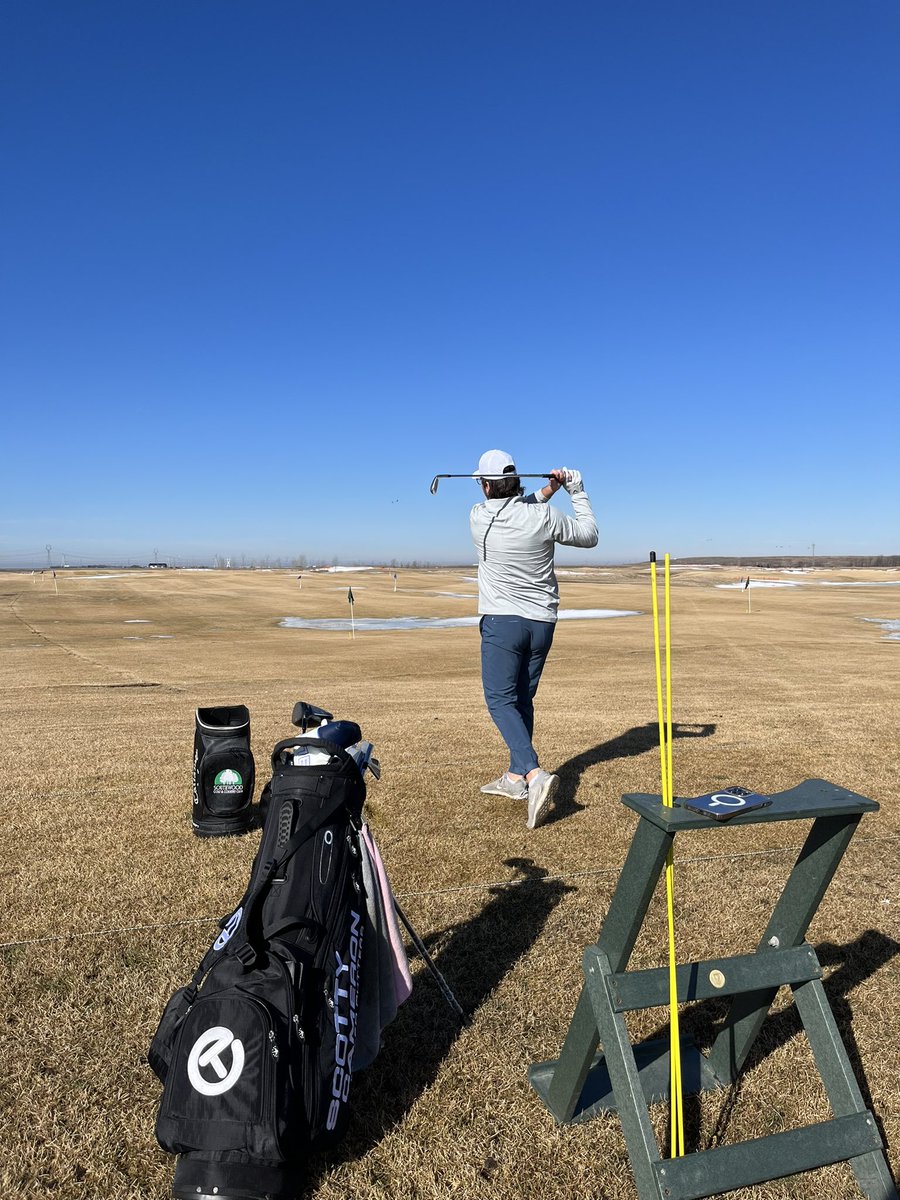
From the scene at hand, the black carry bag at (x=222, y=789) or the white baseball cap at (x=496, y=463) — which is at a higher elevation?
the white baseball cap at (x=496, y=463)

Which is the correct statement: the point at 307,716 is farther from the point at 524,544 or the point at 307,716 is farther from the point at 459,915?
the point at 524,544

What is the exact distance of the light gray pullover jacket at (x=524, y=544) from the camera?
654 centimetres

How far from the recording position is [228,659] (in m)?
23.5

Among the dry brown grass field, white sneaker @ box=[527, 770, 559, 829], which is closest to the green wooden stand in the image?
the dry brown grass field

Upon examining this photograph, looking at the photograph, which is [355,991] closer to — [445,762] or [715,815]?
[715,815]

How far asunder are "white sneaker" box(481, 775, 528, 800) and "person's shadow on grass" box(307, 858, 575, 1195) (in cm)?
135

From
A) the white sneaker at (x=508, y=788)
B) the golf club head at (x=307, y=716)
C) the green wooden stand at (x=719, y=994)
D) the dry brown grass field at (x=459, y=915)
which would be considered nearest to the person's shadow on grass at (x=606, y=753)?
the dry brown grass field at (x=459, y=915)

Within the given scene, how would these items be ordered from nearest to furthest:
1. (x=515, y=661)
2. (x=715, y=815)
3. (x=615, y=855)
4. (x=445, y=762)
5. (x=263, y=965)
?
(x=715, y=815), (x=263, y=965), (x=615, y=855), (x=515, y=661), (x=445, y=762)

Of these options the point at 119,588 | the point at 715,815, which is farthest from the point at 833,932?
the point at 119,588

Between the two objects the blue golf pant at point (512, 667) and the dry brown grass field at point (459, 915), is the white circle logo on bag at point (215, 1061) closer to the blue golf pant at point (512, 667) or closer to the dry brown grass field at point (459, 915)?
the dry brown grass field at point (459, 915)

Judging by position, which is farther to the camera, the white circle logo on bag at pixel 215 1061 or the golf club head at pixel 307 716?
the golf club head at pixel 307 716

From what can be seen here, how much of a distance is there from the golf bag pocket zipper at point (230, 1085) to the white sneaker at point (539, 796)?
3.91m

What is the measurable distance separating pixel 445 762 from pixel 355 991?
576 cm

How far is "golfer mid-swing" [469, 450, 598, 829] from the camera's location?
6.54m
